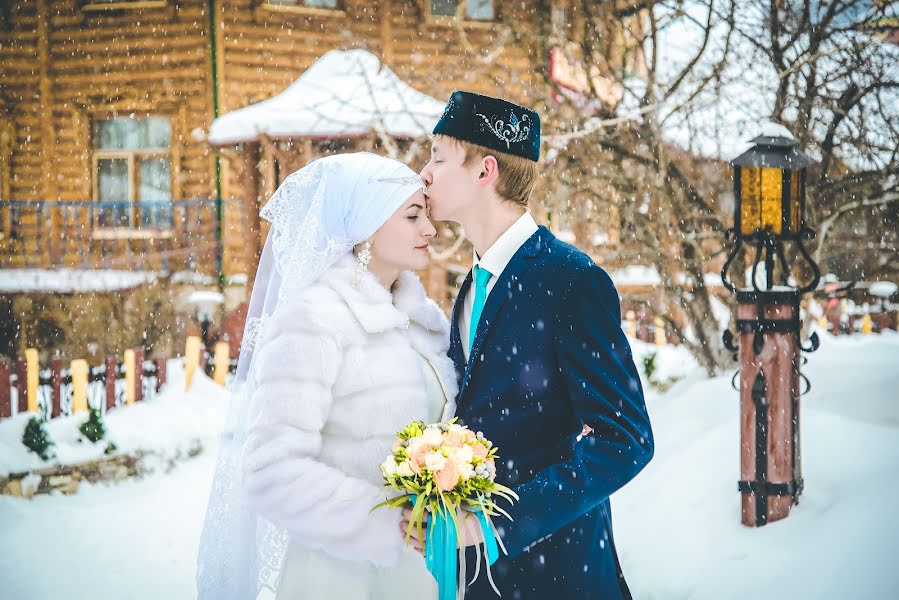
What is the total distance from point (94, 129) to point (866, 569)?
12.7m

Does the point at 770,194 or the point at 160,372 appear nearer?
the point at 770,194

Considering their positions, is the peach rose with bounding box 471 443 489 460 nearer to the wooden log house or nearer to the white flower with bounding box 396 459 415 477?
the white flower with bounding box 396 459 415 477

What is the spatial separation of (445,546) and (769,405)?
11.0ft

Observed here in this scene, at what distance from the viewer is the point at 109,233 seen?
12234 millimetres

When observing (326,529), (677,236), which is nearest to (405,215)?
(326,529)

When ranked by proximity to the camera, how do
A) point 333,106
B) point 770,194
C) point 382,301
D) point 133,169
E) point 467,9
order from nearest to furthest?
point 382,301 < point 770,194 < point 333,106 < point 133,169 < point 467,9

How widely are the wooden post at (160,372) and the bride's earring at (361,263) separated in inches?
259

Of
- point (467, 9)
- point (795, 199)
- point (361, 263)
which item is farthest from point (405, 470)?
point (467, 9)

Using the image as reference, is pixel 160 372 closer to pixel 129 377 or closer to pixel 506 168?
pixel 129 377

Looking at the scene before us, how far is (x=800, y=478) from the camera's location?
4660mm

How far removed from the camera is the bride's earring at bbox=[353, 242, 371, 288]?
2609 millimetres

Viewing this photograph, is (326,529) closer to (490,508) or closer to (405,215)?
(490,508)

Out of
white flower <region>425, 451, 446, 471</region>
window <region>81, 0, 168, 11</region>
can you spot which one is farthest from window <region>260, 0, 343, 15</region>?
white flower <region>425, 451, 446, 471</region>

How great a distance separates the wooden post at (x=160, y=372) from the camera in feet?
28.1
